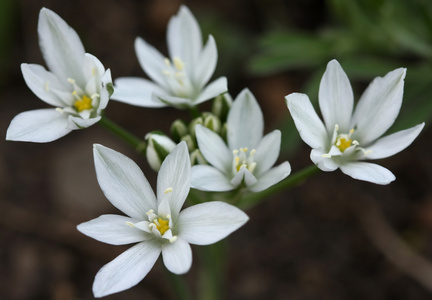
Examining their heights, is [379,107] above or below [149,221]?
above

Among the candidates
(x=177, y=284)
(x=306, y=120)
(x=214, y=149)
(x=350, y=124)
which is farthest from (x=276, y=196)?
(x=306, y=120)

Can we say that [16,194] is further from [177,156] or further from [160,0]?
[177,156]

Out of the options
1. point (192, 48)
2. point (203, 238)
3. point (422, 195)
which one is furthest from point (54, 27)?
point (422, 195)

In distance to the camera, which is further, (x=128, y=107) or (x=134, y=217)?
(x=128, y=107)

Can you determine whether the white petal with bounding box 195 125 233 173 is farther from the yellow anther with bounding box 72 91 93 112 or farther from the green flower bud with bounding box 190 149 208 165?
the yellow anther with bounding box 72 91 93 112

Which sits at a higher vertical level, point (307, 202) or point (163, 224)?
point (163, 224)

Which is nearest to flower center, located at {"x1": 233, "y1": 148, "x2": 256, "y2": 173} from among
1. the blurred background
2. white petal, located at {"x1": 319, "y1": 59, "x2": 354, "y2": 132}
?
white petal, located at {"x1": 319, "y1": 59, "x2": 354, "y2": 132}

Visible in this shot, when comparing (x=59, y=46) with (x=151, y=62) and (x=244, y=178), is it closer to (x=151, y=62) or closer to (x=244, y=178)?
(x=151, y=62)

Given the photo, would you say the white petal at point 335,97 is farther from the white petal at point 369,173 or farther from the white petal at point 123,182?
the white petal at point 123,182
